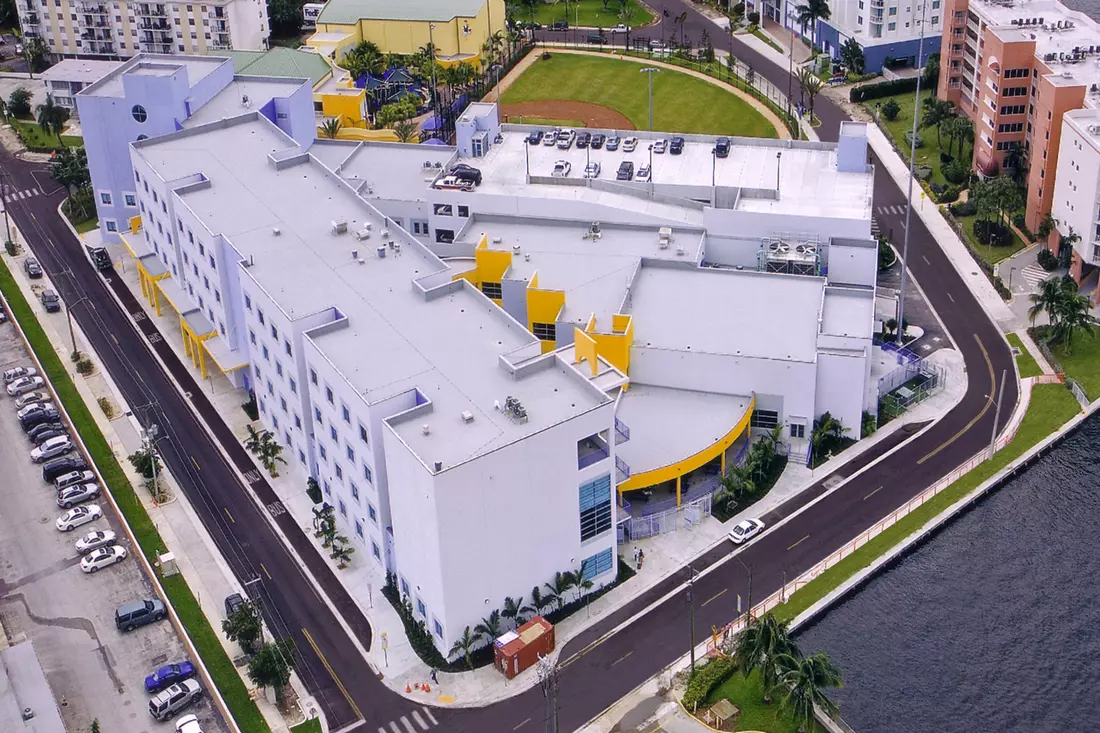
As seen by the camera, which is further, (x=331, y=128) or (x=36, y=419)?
(x=331, y=128)

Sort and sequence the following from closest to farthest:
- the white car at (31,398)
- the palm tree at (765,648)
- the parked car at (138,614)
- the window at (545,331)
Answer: the palm tree at (765,648) → the parked car at (138,614) → the window at (545,331) → the white car at (31,398)

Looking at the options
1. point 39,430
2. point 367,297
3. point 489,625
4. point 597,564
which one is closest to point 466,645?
point 489,625

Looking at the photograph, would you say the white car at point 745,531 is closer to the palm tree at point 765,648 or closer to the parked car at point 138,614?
the palm tree at point 765,648

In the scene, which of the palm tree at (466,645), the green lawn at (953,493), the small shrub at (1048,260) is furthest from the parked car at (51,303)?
the small shrub at (1048,260)

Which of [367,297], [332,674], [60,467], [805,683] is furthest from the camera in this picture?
[60,467]

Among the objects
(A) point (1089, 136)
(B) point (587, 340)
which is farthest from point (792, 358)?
(A) point (1089, 136)

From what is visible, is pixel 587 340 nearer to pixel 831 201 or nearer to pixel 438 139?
pixel 831 201

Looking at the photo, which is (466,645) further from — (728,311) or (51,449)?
(51,449)
